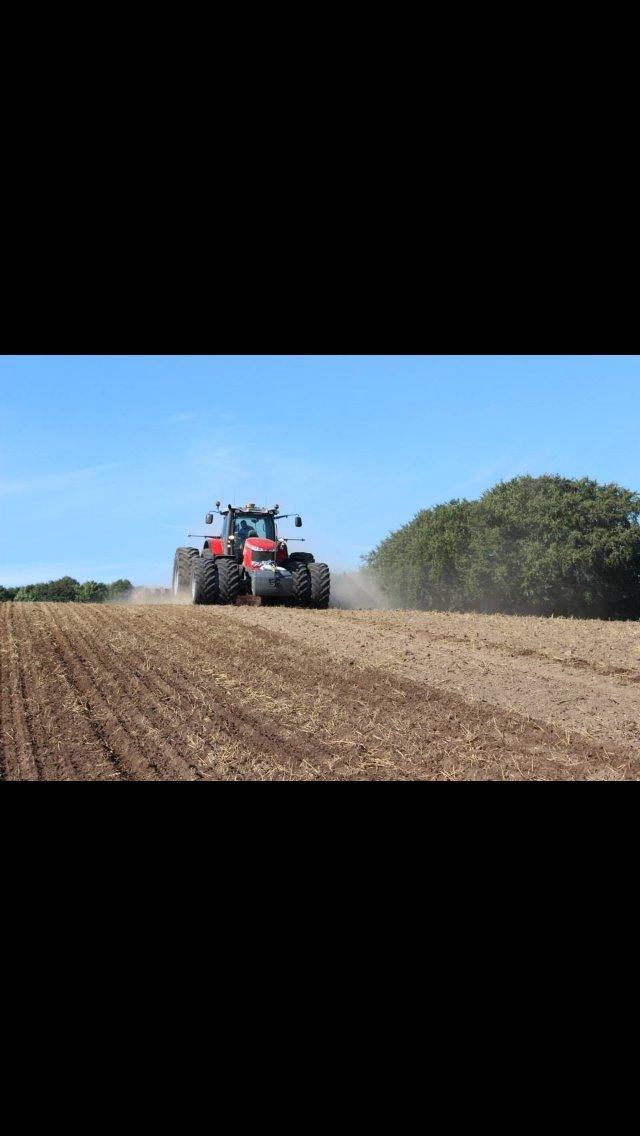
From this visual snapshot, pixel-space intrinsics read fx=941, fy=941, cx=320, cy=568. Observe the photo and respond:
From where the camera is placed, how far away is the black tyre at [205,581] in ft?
55.2

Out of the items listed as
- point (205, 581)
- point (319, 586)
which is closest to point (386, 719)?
point (205, 581)

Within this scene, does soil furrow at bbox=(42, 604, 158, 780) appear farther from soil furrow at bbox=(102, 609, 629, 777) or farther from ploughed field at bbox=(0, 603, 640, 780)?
soil furrow at bbox=(102, 609, 629, 777)

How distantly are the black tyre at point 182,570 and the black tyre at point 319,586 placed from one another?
249 cm

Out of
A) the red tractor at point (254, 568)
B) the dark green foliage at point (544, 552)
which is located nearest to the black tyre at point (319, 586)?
the red tractor at point (254, 568)

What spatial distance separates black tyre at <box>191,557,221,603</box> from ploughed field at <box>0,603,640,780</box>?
2.08 m

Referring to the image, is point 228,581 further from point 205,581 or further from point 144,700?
point 144,700

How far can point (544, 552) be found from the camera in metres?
34.5

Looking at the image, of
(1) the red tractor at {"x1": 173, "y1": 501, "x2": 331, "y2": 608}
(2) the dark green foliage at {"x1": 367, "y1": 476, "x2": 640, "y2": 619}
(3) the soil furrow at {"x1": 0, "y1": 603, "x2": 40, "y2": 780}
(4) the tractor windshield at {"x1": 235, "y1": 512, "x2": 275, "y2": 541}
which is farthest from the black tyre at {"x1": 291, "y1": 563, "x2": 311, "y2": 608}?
(2) the dark green foliage at {"x1": 367, "y1": 476, "x2": 640, "y2": 619}

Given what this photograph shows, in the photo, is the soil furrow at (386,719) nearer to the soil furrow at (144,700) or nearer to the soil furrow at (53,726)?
the soil furrow at (144,700)
